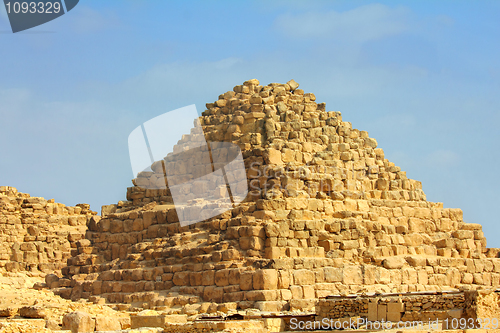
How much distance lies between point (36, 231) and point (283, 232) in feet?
44.2

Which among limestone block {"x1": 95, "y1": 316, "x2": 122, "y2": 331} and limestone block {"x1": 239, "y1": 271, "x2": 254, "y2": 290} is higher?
limestone block {"x1": 239, "y1": 271, "x2": 254, "y2": 290}

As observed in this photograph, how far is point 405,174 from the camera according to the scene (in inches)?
965

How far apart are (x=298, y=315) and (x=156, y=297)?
4.39m

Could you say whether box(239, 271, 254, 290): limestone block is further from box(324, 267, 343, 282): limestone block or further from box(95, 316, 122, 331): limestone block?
box(95, 316, 122, 331): limestone block

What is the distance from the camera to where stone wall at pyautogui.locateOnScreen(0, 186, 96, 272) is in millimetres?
29703

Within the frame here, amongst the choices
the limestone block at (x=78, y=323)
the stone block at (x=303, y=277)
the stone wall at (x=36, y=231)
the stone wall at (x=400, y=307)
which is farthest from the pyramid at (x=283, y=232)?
the stone wall at (x=36, y=231)

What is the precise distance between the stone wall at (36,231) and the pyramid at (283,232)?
4.63 meters

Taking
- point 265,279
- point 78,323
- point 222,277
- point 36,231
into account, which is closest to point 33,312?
point 78,323

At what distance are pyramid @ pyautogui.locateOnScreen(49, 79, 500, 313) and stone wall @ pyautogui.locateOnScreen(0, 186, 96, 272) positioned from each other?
4630 mm

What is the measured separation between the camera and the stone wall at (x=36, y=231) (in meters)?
29.7

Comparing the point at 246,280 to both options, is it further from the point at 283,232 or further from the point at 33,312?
the point at 33,312

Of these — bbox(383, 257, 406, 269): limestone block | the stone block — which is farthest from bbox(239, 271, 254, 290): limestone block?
bbox(383, 257, 406, 269): limestone block

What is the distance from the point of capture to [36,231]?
3086cm

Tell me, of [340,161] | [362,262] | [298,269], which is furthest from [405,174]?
[298,269]
